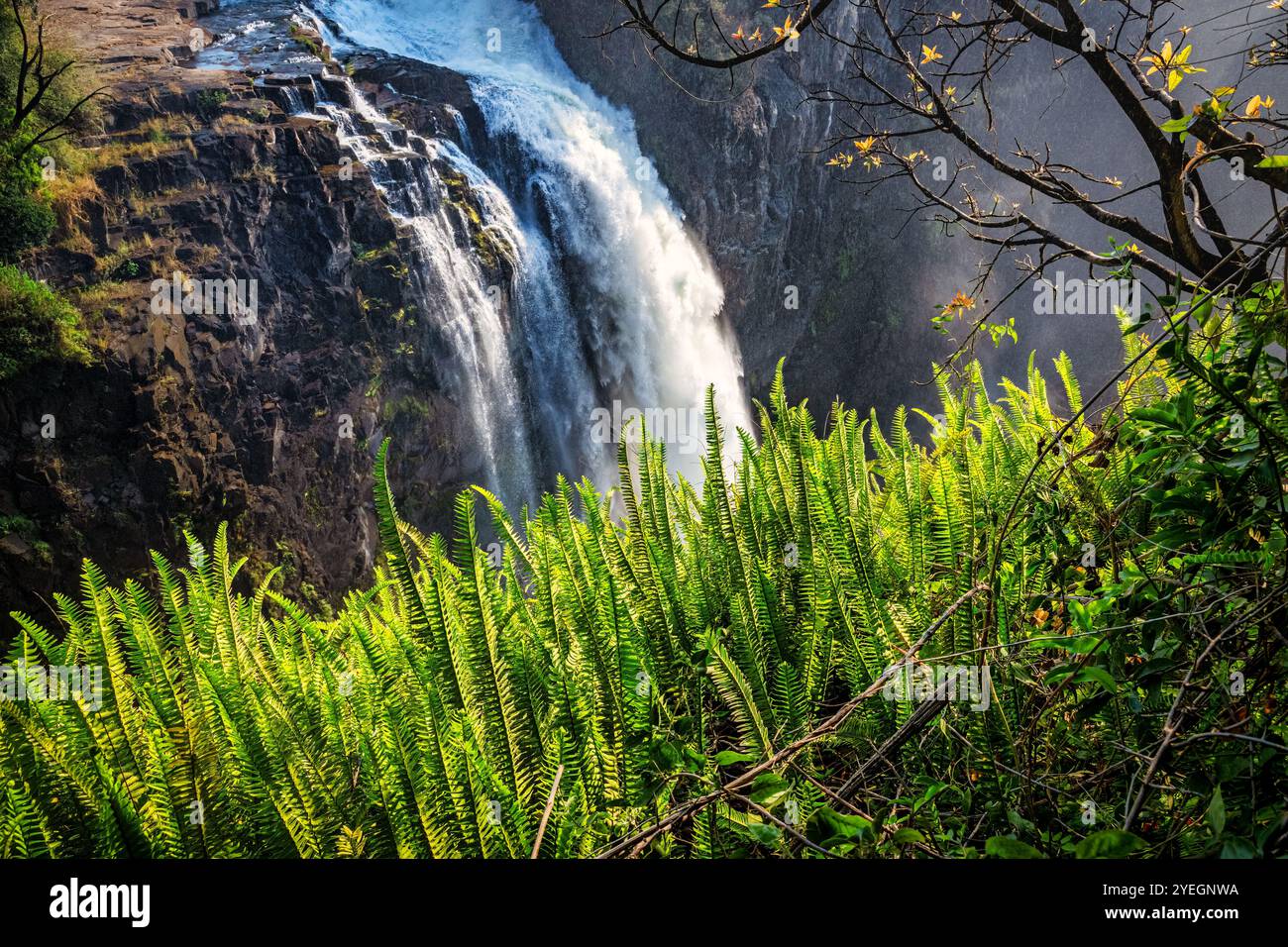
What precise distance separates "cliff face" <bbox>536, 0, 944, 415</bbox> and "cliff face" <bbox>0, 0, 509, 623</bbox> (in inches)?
218

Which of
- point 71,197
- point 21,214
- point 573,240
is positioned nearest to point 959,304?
point 21,214

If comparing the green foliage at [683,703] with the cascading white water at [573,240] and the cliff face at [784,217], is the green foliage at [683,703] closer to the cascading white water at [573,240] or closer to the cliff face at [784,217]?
the cascading white water at [573,240]

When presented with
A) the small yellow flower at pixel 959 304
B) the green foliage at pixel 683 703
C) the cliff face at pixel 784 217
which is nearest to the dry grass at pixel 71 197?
the green foliage at pixel 683 703

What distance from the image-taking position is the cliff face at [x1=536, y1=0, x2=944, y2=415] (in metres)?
15.9

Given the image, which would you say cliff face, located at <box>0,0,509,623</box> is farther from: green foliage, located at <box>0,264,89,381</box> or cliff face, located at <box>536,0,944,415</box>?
cliff face, located at <box>536,0,944,415</box>

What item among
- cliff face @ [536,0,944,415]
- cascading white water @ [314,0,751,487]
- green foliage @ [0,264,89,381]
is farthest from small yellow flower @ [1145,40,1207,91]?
cliff face @ [536,0,944,415]

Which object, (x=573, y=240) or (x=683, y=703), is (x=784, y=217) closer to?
(x=573, y=240)

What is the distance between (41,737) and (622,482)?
1.07 metres

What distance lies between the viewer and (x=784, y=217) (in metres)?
18.6

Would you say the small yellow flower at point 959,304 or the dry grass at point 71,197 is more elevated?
the dry grass at point 71,197

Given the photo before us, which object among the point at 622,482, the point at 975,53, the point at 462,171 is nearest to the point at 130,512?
the point at 462,171

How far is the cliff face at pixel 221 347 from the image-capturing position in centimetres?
799

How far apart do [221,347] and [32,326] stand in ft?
5.74

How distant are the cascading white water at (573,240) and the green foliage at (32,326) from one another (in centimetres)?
478
